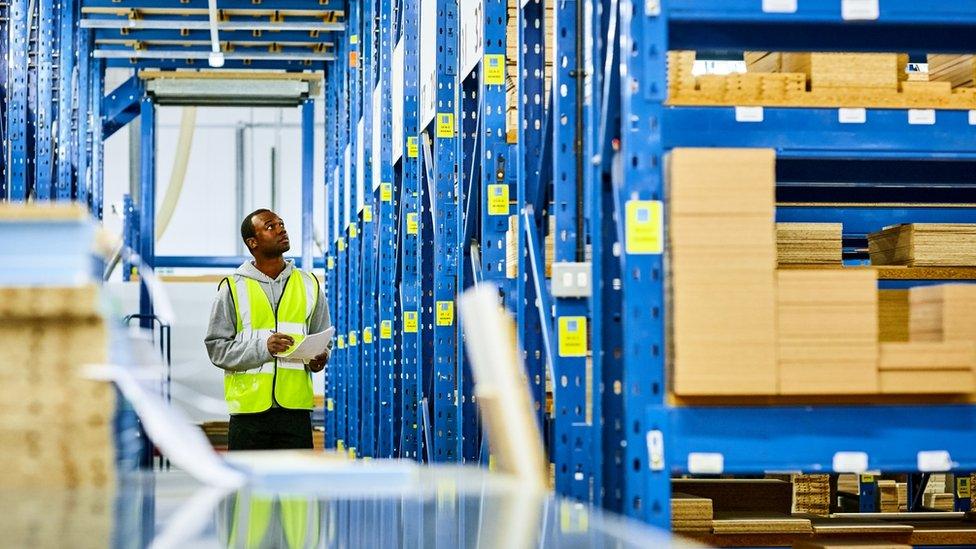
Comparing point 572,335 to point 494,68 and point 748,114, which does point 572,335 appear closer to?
point 748,114

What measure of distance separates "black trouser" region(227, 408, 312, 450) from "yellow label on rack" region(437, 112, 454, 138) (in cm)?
174

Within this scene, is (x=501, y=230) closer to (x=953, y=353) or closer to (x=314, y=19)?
(x=953, y=353)

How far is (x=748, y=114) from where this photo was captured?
382cm

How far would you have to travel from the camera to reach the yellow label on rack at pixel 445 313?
734 cm

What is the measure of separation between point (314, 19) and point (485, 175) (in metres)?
11.2

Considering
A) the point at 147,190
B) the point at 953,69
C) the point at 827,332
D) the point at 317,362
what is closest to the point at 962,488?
the point at 317,362

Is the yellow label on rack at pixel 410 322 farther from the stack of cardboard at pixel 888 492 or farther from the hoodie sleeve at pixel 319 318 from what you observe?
the stack of cardboard at pixel 888 492

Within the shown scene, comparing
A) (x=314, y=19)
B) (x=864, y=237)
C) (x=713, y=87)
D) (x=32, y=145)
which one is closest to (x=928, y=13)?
(x=713, y=87)

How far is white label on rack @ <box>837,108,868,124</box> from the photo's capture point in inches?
155

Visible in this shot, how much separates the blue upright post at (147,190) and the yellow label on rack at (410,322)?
11092 mm

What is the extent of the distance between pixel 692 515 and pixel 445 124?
2.99 m

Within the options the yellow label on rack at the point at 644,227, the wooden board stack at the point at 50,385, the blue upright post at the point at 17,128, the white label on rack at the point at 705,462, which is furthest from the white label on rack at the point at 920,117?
the blue upright post at the point at 17,128

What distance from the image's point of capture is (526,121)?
5215 millimetres

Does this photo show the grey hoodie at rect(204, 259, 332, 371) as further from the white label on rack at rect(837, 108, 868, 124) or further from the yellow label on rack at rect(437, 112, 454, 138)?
the white label on rack at rect(837, 108, 868, 124)
